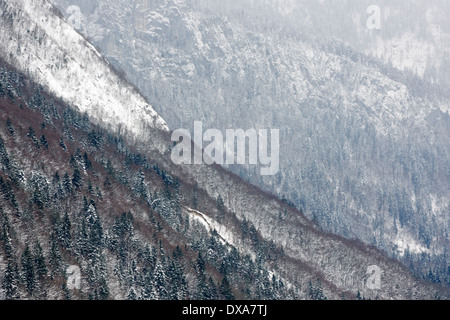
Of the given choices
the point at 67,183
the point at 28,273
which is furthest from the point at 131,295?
the point at 67,183

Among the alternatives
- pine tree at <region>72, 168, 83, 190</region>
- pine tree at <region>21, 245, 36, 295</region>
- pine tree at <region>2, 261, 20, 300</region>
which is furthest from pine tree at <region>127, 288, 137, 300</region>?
pine tree at <region>72, 168, 83, 190</region>

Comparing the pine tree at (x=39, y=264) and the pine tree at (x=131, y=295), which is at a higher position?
the pine tree at (x=39, y=264)

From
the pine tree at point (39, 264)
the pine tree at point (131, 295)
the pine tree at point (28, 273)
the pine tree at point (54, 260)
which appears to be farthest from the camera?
the pine tree at point (131, 295)

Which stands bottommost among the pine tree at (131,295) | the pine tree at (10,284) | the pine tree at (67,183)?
the pine tree at (131,295)

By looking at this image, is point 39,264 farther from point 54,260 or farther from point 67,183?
point 67,183

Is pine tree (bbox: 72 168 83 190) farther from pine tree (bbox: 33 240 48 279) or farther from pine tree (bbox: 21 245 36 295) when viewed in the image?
pine tree (bbox: 21 245 36 295)

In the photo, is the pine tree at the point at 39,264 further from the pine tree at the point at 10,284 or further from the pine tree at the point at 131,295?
the pine tree at the point at 131,295

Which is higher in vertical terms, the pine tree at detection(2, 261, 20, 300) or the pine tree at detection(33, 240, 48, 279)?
the pine tree at detection(33, 240, 48, 279)

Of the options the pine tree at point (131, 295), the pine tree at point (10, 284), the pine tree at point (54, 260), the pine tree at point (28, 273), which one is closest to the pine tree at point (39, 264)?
the pine tree at point (54, 260)
